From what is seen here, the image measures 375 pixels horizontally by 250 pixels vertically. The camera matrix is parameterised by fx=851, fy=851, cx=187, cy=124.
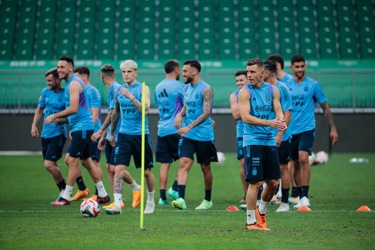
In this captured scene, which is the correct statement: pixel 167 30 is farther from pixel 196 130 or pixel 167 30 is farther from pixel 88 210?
pixel 88 210

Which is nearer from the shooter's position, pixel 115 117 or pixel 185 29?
pixel 115 117

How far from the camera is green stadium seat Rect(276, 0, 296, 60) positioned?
33.8 metres

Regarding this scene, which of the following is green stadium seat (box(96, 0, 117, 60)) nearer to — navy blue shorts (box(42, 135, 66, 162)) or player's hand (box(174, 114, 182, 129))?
navy blue shorts (box(42, 135, 66, 162))

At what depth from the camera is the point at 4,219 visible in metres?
11.2

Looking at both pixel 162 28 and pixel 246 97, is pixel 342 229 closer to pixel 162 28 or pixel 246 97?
pixel 246 97

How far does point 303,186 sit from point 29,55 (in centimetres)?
2264

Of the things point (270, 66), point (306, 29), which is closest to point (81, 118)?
point (270, 66)

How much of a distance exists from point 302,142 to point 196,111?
5.95 ft

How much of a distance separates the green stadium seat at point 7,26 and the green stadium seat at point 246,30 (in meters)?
9.32

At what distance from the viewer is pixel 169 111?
47.0ft

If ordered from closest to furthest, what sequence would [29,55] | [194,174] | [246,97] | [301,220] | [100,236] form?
[100,236] < [246,97] < [301,220] < [194,174] < [29,55]

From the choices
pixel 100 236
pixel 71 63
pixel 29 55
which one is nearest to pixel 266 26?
pixel 29 55

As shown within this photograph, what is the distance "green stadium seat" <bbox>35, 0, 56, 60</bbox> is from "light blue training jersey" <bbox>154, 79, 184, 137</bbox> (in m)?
20.6

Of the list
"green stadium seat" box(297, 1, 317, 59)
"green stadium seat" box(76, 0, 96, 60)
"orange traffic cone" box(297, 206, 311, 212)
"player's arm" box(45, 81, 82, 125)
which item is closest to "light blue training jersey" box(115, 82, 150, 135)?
"player's arm" box(45, 81, 82, 125)
